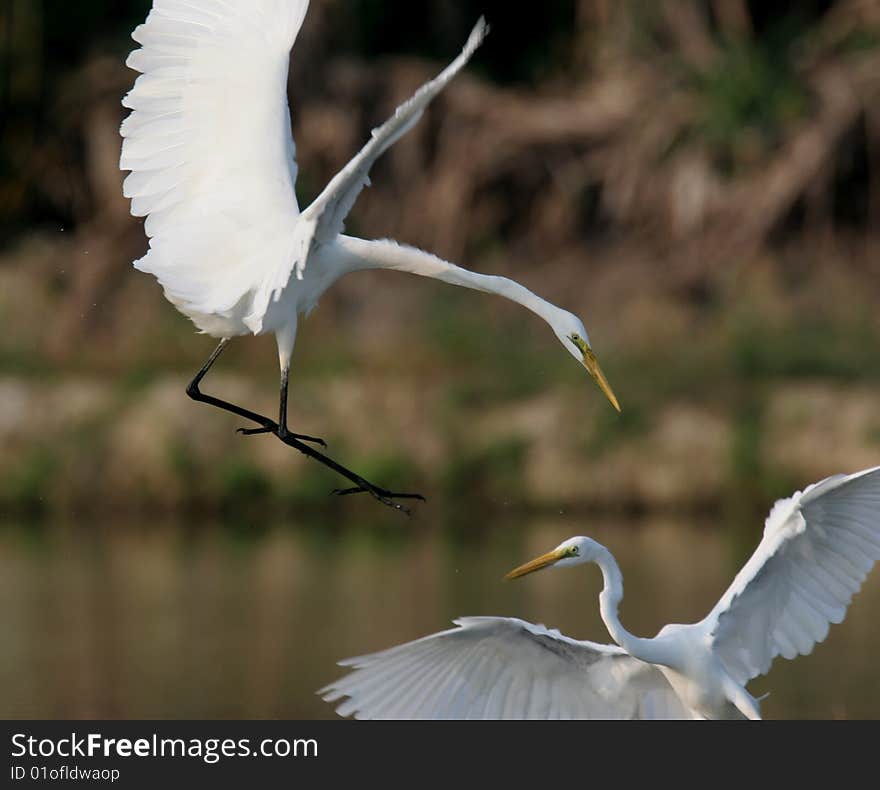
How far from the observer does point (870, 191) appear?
1611cm

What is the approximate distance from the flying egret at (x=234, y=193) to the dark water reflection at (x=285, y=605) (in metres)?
2.24

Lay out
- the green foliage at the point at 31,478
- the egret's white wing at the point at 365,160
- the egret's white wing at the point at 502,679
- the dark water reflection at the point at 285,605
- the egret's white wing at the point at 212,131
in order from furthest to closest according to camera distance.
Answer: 1. the green foliage at the point at 31,478
2. the dark water reflection at the point at 285,605
3. the egret's white wing at the point at 212,131
4. the egret's white wing at the point at 502,679
5. the egret's white wing at the point at 365,160

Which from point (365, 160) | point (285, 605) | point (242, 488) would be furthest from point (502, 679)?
point (242, 488)

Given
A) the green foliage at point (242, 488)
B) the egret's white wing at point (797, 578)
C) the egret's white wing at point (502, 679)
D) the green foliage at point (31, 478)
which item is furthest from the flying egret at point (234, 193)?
the green foliage at point (31, 478)

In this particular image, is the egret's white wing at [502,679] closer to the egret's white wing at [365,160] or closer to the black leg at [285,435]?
the black leg at [285,435]

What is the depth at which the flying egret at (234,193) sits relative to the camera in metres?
5.68

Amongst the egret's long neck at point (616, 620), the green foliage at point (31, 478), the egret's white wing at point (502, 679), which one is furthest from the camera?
the green foliage at point (31, 478)

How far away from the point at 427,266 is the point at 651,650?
1418 mm

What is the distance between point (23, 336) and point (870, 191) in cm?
744

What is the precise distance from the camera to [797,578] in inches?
233

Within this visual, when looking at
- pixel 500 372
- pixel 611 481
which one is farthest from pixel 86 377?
pixel 611 481

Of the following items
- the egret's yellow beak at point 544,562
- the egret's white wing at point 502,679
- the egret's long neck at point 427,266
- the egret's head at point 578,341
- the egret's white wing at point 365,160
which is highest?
the egret's white wing at point 365,160

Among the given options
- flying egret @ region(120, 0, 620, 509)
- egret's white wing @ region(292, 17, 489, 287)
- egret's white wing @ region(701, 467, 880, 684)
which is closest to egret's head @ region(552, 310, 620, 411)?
flying egret @ region(120, 0, 620, 509)

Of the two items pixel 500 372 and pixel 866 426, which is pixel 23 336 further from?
pixel 866 426
